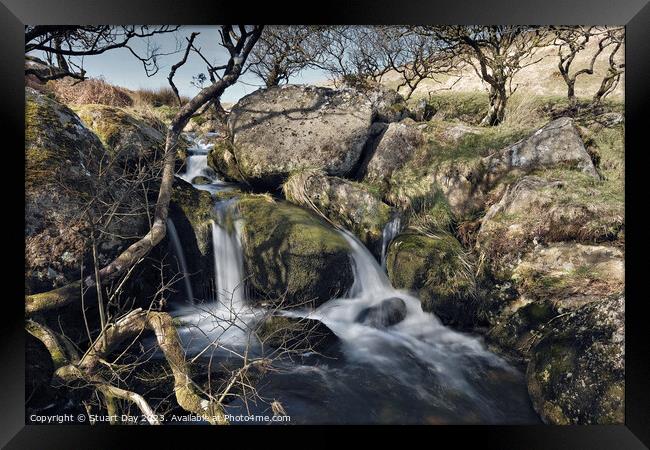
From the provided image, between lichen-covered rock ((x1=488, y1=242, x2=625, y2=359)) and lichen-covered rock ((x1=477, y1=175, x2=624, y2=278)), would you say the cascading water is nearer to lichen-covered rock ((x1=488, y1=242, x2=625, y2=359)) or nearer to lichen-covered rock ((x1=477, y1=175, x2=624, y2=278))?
lichen-covered rock ((x1=488, y1=242, x2=625, y2=359))

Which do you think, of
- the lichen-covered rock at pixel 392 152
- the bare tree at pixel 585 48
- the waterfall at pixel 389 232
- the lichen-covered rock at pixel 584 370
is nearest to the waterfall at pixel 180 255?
the waterfall at pixel 389 232

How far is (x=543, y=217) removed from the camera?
131 inches

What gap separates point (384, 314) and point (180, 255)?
2153mm

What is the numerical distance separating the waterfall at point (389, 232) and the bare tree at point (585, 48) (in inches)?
79.7

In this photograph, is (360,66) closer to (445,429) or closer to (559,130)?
(559,130)

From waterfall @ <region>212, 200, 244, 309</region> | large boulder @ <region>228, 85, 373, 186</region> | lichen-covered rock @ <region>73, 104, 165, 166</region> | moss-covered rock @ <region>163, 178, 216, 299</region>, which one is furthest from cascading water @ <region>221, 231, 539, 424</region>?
lichen-covered rock @ <region>73, 104, 165, 166</region>

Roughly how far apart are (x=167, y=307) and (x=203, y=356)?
0.59 metres

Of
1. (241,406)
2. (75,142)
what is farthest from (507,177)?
(75,142)

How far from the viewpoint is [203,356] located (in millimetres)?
3209

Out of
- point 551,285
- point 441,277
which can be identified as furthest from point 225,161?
point 551,285

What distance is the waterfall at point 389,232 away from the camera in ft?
12.4

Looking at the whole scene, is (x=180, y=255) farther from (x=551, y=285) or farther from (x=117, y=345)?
(x=551, y=285)

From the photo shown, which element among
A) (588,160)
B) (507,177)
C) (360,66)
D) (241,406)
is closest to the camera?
(241,406)

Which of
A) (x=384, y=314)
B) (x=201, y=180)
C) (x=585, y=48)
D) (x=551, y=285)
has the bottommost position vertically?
(x=384, y=314)
